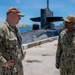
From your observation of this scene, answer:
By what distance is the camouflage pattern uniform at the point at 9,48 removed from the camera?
13.1 feet

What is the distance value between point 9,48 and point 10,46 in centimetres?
4

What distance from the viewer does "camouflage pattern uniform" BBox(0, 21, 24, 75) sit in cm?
399

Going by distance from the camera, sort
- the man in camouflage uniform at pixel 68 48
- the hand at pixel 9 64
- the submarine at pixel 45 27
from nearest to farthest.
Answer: the hand at pixel 9 64, the man in camouflage uniform at pixel 68 48, the submarine at pixel 45 27

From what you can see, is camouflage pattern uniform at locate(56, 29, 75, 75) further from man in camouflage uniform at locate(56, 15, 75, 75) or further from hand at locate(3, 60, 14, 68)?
hand at locate(3, 60, 14, 68)

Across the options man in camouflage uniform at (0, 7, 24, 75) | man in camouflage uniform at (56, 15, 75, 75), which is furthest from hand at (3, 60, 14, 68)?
man in camouflage uniform at (56, 15, 75, 75)

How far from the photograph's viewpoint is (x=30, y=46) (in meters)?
15.7

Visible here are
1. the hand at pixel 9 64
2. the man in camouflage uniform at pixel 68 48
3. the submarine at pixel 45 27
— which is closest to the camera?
the hand at pixel 9 64

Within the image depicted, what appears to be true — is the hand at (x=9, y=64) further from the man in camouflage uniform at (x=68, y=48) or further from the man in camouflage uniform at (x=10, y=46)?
the man in camouflage uniform at (x=68, y=48)

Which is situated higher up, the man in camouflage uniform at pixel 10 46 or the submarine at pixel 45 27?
the man in camouflage uniform at pixel 10 46

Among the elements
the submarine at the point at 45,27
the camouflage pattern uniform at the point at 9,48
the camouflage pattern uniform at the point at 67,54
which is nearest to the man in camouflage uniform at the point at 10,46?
the camouflage pattern uniform at the point at 9,48

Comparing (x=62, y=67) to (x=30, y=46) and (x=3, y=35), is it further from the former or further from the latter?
(x=30, y=46)

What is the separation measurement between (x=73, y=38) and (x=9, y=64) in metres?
1.38

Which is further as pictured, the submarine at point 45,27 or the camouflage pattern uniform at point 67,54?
the submarine at point 45,27

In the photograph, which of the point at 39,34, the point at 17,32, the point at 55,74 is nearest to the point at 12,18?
the point at 17,32
